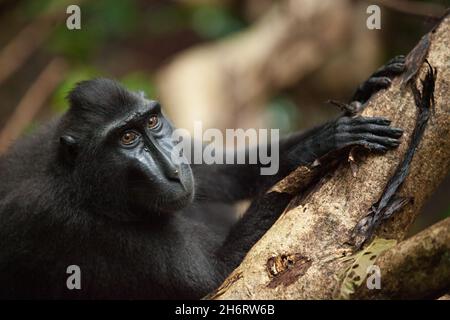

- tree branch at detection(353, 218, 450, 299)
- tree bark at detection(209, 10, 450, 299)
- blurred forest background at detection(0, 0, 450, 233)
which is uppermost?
blurred forest background at detection(0, 0, 450, 233)

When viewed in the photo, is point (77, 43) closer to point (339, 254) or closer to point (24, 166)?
point (24, 166)

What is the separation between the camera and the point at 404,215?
396 centimetres

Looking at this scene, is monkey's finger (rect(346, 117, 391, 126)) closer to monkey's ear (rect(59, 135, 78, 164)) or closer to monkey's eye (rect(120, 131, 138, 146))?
monkey's eye (rect(120, 131, 138, 146))

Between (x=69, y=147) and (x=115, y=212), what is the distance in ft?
1.86

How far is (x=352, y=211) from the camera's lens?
3.92 meters

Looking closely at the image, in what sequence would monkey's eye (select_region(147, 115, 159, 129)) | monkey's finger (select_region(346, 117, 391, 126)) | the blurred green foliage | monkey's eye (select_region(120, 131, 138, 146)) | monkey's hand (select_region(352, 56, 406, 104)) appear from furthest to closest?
the blurred green foliage → monkey's eye (select_region(147, 115, 159, 129)) → monkey's eye (select_region(120, 131, 138, 146)) → monkey's hand (select_region(352, 56, 406, 104)) → monkey's finger (select_region(346, 117, 391, 126))

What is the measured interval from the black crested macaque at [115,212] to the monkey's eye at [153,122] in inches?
0.5

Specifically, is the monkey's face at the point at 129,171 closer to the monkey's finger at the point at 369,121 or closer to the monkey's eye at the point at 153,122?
the monkey's eye at the point at 153,122

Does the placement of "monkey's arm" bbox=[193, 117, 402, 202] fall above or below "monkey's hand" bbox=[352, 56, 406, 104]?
below

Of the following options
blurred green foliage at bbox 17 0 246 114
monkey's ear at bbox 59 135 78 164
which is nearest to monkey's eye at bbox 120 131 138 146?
monkey's ear at bbox 59 135 78 164

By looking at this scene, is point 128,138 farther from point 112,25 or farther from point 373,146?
point 112,25

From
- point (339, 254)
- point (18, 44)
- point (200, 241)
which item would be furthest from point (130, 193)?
point (18, 44)

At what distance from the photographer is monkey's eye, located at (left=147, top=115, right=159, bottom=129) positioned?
500cm

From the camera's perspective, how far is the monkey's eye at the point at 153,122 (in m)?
5.00
